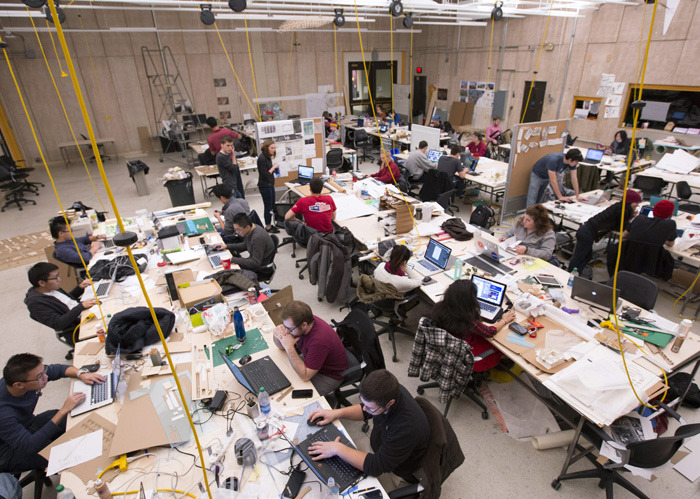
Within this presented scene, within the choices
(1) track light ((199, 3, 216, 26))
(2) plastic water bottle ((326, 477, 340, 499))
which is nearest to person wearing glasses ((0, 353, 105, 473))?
(2) plastic water bottle ((326, 477, 340, 499))

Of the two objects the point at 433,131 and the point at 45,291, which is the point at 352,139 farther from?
the point at 45,291

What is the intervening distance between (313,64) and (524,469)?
14126mm

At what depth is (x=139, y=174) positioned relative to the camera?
8688mm

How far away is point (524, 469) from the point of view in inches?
120

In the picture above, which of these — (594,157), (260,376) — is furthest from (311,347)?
(594,157)

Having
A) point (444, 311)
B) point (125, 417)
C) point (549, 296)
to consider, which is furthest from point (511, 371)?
point (125, 417)

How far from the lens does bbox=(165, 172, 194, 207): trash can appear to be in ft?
24.4

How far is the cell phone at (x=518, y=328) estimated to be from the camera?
10.7 ft

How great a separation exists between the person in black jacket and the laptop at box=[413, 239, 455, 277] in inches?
131

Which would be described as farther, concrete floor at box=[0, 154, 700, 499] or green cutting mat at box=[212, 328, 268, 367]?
green cutting mat at box=[212, 328, 268, 367]

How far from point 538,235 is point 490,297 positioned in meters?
1.30

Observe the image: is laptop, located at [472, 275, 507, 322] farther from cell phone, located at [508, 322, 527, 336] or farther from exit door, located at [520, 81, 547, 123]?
exit door, located at [520, 81, 547, 123]

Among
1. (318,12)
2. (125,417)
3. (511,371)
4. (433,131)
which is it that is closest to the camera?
(125,417)

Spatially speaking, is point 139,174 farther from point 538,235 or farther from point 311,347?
point 538,235
